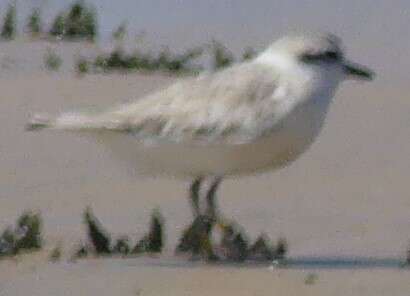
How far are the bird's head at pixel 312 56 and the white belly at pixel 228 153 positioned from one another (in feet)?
0.79

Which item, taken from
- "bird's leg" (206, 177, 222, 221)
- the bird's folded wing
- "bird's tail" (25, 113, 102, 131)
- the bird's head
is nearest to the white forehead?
the bird's head

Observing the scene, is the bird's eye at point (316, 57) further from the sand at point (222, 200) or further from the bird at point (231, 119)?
the sand at point (222, 200)

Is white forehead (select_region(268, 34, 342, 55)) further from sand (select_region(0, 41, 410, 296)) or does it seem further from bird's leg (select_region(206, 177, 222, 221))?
sand (select_region(0, 41, 410, 296))

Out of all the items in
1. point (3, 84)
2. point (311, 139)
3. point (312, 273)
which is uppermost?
point (3, 84)

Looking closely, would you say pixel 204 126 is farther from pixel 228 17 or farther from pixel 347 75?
pixel 228 17

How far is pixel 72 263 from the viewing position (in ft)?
29.3

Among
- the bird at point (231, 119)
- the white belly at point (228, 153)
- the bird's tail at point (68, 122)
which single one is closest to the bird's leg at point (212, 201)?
the bird at point (231, 119)

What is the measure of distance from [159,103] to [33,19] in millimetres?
6334

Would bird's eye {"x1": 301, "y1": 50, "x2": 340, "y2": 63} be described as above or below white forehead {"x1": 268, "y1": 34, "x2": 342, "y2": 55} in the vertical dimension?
below

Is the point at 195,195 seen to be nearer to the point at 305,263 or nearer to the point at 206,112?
the point at 206,112

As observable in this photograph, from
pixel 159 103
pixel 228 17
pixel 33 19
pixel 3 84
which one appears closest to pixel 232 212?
pixel 159 103

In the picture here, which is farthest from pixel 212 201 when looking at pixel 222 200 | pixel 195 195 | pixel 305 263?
pixel 222 200

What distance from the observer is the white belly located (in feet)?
29.4

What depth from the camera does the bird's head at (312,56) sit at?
9.25m
